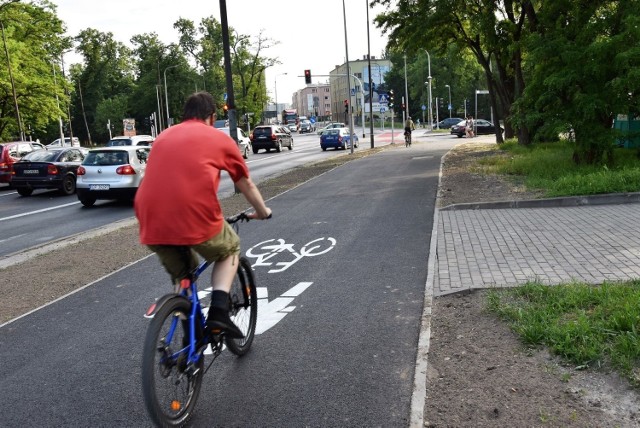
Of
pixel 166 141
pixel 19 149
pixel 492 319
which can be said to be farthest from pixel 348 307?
pixel 19 149

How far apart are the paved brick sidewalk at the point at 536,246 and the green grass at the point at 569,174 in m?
0.87

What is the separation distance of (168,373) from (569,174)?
11.7m

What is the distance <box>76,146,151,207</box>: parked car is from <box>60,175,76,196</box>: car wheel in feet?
11.9

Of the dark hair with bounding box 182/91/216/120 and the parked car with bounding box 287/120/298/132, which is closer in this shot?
the dark hair with bounding box 182/91/216/120

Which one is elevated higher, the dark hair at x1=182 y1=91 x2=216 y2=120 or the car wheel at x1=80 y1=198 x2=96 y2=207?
the dark hair at x1=182 y1=91 x2=216 y2=120

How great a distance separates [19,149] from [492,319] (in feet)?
71.1

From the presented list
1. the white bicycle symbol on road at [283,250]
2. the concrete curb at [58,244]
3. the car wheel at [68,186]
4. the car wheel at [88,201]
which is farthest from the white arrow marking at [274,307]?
the car wheel at [68,186]

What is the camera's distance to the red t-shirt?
3385 mm

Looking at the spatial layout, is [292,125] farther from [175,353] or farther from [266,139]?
[175,353]

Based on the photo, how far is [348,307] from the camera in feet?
18.5

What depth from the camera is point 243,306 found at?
14.8 ft

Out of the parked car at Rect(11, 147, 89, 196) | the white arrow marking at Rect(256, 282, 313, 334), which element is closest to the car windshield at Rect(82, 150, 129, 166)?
the parked car at Rect(11, 147, 89, 196)

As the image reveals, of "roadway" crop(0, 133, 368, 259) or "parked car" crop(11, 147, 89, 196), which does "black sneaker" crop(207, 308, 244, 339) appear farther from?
"parked car" crop(11, 147, 89, 196)

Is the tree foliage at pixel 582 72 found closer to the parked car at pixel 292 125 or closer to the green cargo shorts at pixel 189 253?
the green cargo shorts at pixel 189 253
